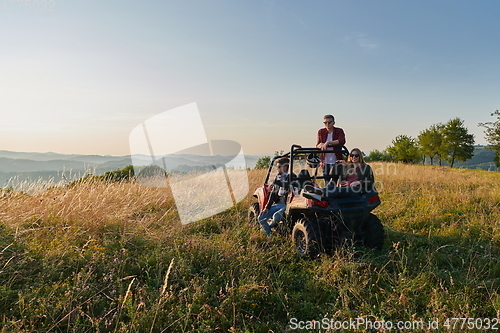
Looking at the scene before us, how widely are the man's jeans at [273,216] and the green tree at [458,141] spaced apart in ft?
170

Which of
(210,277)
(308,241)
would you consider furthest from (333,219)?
(210,277)

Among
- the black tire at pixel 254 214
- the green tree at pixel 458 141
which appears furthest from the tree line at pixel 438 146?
the black tire at pixel 254 214

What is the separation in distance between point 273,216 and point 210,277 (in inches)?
73.5

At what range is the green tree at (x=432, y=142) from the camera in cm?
4875

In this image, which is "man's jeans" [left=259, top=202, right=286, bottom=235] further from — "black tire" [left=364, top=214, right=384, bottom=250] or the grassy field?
"black tire" [left=364, top=214, right=384, bottom=250]

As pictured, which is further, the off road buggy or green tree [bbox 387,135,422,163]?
green tree [bbox 387,135,422,163]

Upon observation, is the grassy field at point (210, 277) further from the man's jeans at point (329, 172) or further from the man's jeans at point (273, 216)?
the man's jeans at point (329, 172)

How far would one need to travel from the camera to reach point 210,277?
377cm

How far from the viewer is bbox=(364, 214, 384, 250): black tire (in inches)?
185

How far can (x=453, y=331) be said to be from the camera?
8.24 feet

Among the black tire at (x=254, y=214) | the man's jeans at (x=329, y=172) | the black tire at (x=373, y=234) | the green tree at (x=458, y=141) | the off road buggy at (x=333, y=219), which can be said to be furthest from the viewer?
the green tree at (x=458, y=141)

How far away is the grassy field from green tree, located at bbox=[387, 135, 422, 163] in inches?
1815

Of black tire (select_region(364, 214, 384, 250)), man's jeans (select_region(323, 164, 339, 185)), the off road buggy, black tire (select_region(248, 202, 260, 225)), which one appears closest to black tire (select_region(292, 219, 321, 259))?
the off road buggy

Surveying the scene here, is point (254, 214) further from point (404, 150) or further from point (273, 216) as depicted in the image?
point (404, 150)
